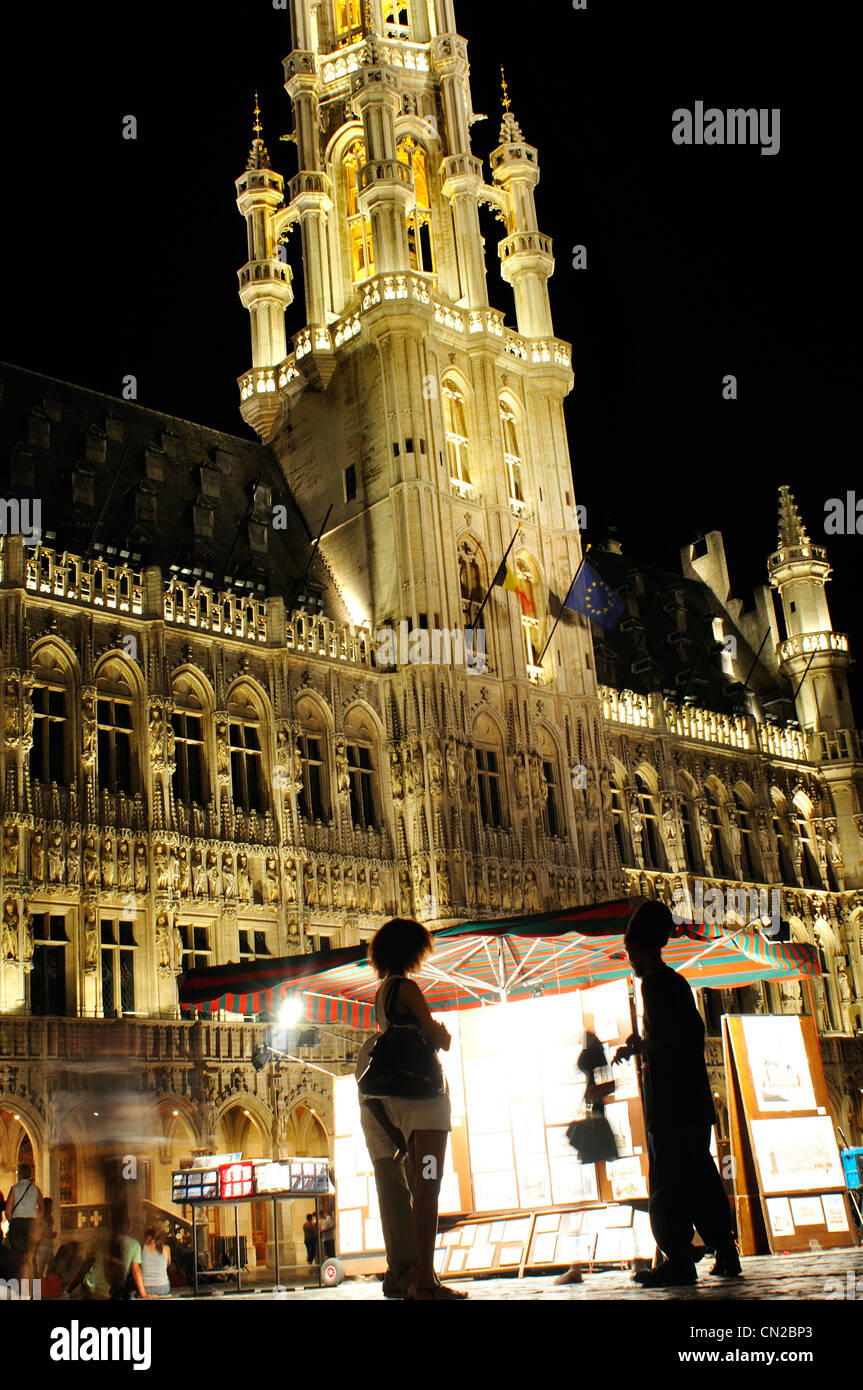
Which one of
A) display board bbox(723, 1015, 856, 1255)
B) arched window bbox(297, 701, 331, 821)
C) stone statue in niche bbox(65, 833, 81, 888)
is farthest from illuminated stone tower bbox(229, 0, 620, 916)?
display board bbox(723, 1015, 856, 1255)

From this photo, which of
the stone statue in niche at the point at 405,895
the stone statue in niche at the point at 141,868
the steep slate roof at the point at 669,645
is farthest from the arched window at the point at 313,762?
the steep slate roof at the point at 669,645

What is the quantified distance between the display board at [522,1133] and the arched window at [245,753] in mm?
16917

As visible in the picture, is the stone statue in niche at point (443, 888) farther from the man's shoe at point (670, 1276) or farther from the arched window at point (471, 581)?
the man's shoe at point (670, 1276)

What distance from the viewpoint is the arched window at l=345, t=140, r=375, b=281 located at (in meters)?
39.6

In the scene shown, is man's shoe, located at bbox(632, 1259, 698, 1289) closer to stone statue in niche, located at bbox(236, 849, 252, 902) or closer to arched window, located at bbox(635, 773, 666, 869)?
stone statue in niche, located at bbox(236, 849, 252, 902)

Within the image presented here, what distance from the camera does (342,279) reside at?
3941 cm

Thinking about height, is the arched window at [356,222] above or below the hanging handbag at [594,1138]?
above

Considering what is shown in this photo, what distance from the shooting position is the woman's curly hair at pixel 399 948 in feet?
25.0

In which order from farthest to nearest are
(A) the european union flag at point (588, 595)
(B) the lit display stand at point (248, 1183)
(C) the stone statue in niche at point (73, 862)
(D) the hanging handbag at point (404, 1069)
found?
(A) the european union flag at point (588, 595) < (C) the stone statue in niche at point (73, 862) < (B) the lit display stand at point (248, 1183) < (D) the hanging handbag at point (404, 1069)

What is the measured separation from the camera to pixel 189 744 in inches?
1168

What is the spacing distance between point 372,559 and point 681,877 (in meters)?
12.9

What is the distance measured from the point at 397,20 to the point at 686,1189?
42252 mm
